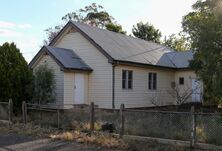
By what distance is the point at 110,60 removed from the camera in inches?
873

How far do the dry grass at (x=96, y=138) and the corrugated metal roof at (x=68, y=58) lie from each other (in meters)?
8.52

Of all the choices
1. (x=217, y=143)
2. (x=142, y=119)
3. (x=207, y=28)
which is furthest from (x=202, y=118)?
(x=207, y=28)

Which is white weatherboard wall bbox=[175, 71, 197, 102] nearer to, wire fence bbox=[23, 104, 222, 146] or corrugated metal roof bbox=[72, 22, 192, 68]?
corrugated metal roof bbox=[72, 22, 192, 68]

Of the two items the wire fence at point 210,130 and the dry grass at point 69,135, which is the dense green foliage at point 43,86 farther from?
the wire fence at point 210,130

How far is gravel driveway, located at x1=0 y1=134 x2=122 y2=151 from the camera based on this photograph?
1119 centimetres

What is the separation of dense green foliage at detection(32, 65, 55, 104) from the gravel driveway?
7625 mm

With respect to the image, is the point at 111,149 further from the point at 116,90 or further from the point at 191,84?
the point at 191,84

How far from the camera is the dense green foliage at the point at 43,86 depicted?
20.7 metres

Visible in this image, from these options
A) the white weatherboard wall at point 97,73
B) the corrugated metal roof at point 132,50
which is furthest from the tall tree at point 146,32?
the white weatherboard wall at point 97,73

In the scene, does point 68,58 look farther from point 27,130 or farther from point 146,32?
point 146,32

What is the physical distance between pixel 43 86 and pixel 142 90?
7372mm

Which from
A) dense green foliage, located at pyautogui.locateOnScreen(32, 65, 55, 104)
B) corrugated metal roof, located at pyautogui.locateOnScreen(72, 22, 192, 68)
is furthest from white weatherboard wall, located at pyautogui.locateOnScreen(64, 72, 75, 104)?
corrugated metal roof, located at pyautogui.locateOnScreen(72, 22, 192, 68)

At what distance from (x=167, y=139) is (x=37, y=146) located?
4.14 m

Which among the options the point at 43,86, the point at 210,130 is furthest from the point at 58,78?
the point at 210,130
